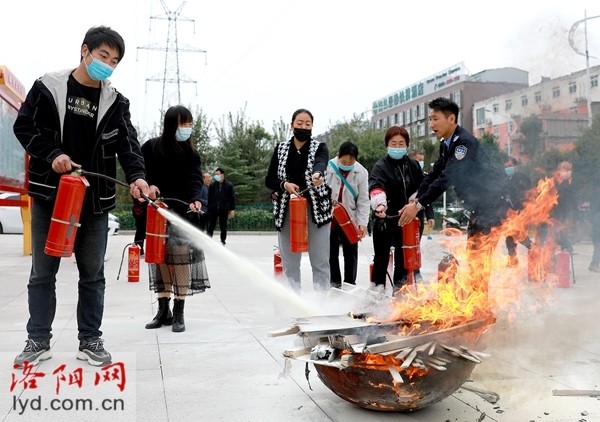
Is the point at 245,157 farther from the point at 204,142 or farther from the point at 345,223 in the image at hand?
the point at 345,223

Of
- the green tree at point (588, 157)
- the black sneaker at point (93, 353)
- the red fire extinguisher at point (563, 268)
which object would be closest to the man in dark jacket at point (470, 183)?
the green tree at point (588, 157)

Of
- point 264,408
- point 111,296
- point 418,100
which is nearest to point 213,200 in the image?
point 111,296

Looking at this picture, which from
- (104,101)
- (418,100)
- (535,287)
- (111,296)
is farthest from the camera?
(418,100)

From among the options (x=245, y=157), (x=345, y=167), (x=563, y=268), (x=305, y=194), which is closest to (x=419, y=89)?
(x=245, y=157)

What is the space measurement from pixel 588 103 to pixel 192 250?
3469mm

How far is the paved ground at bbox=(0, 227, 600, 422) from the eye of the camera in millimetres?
3070

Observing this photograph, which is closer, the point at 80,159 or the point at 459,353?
the point at 459,353

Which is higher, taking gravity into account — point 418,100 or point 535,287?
point 418,100

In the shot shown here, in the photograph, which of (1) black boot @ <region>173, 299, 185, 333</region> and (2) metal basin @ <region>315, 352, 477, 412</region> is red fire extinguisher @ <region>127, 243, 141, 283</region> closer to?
(1) black boot @ <region>173, 299, 185, 333</region>

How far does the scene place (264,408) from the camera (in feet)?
10.4

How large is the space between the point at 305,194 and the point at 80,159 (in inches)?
86.6

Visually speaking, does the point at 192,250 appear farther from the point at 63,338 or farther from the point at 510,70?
the point at 510,70

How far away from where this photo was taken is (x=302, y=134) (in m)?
5.48

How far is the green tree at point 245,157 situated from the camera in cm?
3331
